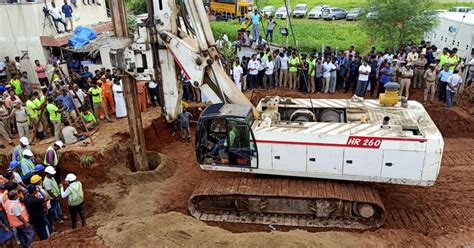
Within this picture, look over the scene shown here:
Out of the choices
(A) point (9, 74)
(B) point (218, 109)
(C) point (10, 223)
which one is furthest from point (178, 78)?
(A) point (9, 74)

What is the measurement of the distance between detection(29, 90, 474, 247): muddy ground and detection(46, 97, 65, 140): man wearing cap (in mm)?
960

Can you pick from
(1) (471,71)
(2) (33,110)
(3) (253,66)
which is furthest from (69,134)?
(1) (471,71)

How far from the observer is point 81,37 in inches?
727

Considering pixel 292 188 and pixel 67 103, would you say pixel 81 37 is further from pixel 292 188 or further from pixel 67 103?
pixel 292 188

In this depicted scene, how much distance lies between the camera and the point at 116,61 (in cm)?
1080

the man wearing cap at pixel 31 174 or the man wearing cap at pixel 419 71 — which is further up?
the man wearing cap at pixel 419 71

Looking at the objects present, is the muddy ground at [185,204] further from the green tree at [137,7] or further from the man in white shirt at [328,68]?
the green tree at [137,7]

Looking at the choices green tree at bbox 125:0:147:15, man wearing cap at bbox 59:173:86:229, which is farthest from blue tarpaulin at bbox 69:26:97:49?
green tree at bbox 125:0:147:15

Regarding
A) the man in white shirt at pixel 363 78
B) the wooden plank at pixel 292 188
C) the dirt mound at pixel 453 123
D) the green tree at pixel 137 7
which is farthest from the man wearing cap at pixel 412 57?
the green tree at pixel 137 7

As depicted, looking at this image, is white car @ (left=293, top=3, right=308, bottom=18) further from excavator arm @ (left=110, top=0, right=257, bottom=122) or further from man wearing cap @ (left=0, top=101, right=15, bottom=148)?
man wearing cap @ (left=0, top=101, right=15, bottom=148)

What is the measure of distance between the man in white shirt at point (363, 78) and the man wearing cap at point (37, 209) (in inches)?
471

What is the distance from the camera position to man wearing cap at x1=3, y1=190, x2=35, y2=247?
836 cm

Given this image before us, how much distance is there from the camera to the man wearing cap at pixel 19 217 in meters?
8.36

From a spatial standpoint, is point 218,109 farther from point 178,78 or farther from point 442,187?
point 442,187
